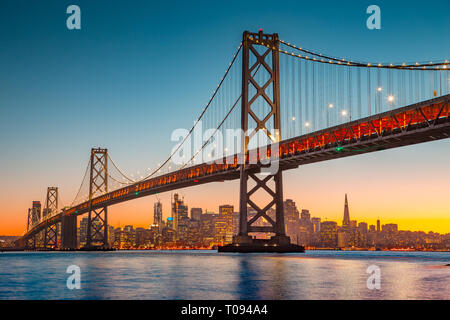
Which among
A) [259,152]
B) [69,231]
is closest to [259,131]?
[259,152]

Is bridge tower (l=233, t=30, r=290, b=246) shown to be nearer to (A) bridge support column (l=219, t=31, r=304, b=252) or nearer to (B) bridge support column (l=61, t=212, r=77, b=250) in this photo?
(A) bridge support column (l=219, t=31, r=304, b=252)

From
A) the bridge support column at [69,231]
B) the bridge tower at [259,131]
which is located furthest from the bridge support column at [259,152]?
the bridge support column at [69,231]

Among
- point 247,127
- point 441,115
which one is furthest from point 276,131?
point 441,115

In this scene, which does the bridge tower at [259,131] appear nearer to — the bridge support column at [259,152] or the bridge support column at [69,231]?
the bridge support column at [259,152]

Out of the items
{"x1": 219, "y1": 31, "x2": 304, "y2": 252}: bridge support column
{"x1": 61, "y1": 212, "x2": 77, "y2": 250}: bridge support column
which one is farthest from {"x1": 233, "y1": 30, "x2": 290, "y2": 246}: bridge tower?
{"x1": 61, "y1": 212, "x2": 77, "y2": 250}: bridge support column

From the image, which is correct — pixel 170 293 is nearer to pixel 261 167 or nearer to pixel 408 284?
pixel 408 284
